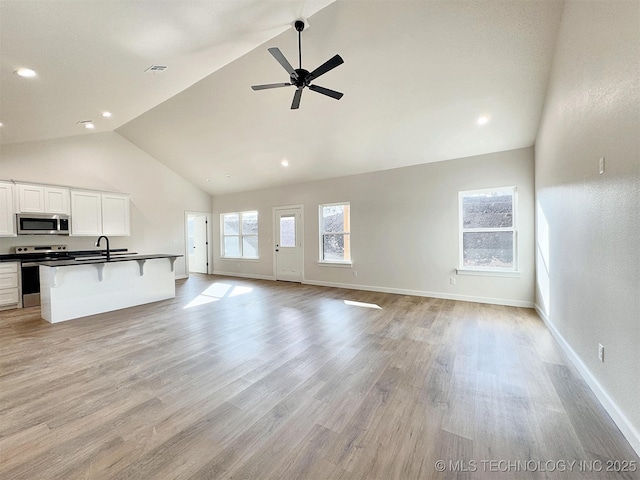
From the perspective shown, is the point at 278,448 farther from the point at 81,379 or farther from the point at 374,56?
the point at 374,56

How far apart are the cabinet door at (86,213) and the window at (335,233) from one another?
500 centimetres

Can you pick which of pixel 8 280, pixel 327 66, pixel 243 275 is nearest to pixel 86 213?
pixel 8 280

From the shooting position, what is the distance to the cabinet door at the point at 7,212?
4.59m

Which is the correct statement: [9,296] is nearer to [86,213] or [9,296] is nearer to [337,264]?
[86,213]

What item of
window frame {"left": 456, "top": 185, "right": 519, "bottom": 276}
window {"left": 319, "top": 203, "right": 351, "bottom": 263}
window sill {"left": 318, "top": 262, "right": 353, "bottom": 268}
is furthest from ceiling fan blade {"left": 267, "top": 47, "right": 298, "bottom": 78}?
window sill {"left": 318, "top": 262, "right": 353, "bottom": 268}

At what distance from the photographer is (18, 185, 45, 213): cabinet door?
4.79 m

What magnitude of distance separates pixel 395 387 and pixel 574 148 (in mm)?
2786

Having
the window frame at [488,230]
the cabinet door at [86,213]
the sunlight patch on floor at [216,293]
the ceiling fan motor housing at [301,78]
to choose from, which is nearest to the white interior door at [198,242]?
the sunlight patch on floor at [216,293]

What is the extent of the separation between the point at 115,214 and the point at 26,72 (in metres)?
3.94

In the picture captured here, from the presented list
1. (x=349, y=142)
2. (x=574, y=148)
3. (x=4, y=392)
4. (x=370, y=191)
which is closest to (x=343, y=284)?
(x=370, y=191)

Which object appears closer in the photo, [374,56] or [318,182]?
[374,56]

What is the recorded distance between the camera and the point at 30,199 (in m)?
4.90

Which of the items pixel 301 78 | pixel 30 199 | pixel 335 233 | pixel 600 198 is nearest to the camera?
pixel 600 198

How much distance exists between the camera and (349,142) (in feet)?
16.4
